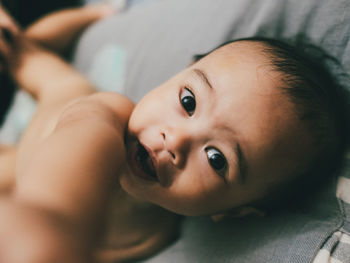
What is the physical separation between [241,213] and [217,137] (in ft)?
0.70

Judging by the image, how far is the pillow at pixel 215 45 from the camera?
627mm

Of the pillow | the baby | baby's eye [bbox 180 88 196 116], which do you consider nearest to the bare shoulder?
the baby

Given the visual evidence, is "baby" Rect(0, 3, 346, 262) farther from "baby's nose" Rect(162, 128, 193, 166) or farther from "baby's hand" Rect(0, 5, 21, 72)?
"baby's hand" Rect(0, 5, 21, 72)

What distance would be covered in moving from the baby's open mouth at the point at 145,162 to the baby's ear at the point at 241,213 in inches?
7.2

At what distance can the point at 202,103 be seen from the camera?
0.62m

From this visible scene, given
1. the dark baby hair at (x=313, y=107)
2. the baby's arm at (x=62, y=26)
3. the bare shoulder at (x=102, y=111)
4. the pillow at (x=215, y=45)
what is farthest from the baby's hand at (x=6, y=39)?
the dark baby hair at (x=313, y=107)

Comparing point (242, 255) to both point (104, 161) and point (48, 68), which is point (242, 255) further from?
point (48, 68)

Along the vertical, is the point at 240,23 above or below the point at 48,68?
above

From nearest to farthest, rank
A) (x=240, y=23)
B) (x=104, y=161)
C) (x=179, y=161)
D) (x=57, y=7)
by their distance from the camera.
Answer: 1. (x=104, y=161)
2. (x=179, y=161)
3. (x=240, y=23)
4. (x=57, y=7)

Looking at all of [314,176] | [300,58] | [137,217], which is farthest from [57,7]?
[314,176]

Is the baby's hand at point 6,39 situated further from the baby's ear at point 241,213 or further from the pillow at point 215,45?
the baby's ear at point 241,213

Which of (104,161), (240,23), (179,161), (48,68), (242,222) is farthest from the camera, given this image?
(48,68)

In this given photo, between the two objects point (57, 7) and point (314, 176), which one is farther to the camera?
point (57, 7)

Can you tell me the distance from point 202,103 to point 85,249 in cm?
36
